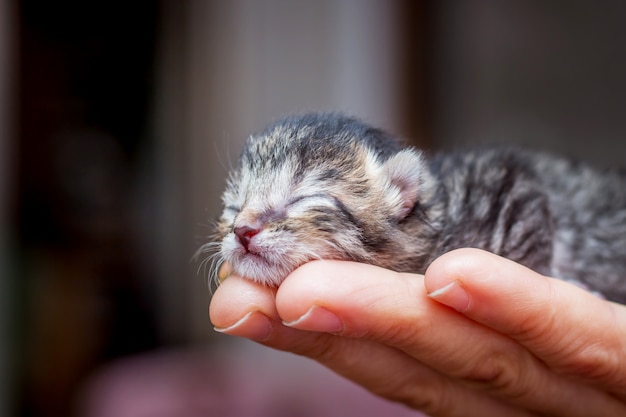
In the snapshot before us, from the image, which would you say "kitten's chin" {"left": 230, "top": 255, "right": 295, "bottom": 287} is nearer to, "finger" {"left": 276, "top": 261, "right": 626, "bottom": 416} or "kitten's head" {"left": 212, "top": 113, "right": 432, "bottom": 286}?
"kitten's head" {"left": 212, "top": 113, "right": 432, "bottom": 286}

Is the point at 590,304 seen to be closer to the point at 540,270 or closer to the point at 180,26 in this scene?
the point at 540,270

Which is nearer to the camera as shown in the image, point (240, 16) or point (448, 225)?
point (448, 225)

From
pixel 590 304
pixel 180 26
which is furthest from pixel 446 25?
pixel 590 304

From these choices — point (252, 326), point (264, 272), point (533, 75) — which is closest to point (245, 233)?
point (264, 272)

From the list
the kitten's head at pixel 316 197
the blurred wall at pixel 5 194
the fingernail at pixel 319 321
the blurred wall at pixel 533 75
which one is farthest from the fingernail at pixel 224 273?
the blurred wall at pixel 533 75

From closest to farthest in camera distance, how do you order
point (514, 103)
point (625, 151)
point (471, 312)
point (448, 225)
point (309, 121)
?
point (471, 312) < point (309, 121) < point (448, 225) < point (625, 151) < point (514, 103)

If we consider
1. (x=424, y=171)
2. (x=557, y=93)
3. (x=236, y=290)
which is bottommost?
(x=236, y=290)

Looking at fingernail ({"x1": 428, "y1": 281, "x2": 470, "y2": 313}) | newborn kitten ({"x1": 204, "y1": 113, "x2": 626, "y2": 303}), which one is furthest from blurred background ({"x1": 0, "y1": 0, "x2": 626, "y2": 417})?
fingernail ({"x1": 428, "y1": 281, "x2": 470, "y2": 313})

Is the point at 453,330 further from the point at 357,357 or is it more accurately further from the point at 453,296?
the point at 357,357
